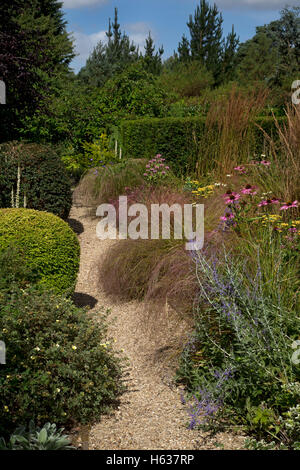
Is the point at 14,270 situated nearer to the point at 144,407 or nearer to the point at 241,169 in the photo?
the point at 144,407

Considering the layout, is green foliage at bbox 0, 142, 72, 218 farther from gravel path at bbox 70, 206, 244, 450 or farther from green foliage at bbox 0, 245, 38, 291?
green foliage at bbox 0, 245, 38, 291

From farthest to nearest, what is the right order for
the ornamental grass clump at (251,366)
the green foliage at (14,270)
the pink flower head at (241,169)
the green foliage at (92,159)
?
the green foliage at (92,159)
the pink flower head at (241,169)
the green foliage at (14,270)
the ornamental grass clump at (251,366)

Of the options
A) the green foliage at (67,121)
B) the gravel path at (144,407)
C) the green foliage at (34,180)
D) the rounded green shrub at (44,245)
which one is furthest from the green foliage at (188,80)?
the gravel path at (144,407)

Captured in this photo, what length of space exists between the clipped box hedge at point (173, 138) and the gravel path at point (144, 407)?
170 inches

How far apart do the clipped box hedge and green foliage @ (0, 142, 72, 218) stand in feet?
8.35

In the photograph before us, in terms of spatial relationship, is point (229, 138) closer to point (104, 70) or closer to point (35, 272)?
point (35, 272)

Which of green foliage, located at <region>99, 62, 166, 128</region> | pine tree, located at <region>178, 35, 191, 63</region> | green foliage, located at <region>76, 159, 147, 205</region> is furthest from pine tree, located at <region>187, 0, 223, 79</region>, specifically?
green foliage, located at <region>76, 159, 147, 205</region>

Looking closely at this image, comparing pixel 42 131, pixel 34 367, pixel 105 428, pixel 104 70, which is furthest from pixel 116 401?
pixel 104 70

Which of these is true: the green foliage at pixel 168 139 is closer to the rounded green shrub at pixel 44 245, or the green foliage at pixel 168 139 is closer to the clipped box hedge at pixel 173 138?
the clipped box hedge at pixel 173 138

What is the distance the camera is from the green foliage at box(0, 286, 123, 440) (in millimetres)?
2904

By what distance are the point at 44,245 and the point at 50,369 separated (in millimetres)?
1658

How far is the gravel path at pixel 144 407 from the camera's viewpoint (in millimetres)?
2844

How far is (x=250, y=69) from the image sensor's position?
27938 mm

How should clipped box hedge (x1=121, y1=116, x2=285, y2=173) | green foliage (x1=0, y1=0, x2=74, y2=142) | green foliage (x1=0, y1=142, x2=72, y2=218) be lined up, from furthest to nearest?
clipped box hedge (x1=121, y1=116, x2=285, y2=173) < green foliage (x1=0, y1=0, x2=74, y2=142) < green foliage (x1=0, y1=142, x2=72, y2=218)
